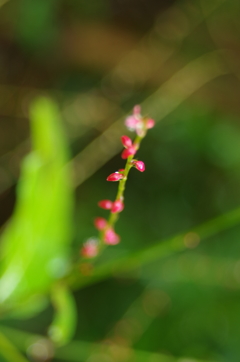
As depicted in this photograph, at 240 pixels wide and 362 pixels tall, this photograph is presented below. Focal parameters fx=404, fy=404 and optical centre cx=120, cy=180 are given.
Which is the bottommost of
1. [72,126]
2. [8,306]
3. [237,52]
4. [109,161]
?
[8,306]

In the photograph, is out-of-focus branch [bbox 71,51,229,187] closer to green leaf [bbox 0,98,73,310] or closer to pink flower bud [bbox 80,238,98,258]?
green leaf [bbox 0,98,73,310]

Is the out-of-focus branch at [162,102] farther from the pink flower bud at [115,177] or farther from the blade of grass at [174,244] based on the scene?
the pink flower bud at [115,177]

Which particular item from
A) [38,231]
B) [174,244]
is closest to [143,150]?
[38,231]

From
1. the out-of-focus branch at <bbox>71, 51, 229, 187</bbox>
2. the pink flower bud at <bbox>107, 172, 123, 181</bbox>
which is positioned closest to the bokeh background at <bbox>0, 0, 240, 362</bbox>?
the out-of-focus branch at <bbox>71, 51, 229, 187</bbox>

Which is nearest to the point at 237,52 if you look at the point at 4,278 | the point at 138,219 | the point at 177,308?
the point at 138,219

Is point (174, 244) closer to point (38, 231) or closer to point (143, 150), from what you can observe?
point (38, 231)

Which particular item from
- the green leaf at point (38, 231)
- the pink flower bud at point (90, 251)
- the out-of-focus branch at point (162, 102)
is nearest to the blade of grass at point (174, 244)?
the pink flower bud at point (90, 251)

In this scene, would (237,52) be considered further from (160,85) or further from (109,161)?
(109,161)
